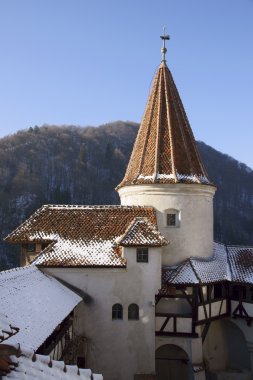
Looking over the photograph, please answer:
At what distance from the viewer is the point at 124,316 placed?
737 inches

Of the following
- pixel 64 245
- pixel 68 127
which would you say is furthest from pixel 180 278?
pixel 68 127

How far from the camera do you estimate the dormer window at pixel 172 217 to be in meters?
21.2

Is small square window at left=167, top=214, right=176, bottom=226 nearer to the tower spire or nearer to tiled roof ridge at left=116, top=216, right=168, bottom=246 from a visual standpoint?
tiled roof ridge at left=116, top=216, right=168, bottom=246

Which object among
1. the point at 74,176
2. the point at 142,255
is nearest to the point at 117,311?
the point at 142,255

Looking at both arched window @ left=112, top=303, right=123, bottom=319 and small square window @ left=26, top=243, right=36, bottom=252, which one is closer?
arched window @ left=112, top=303, right=123, bottom=319

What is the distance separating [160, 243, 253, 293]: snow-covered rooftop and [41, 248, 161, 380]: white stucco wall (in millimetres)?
1105

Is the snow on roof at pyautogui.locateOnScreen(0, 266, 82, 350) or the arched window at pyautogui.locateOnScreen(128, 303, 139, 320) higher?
the snow on roof at pyautogui.locateOnScreen(0, 266, 82, 350)

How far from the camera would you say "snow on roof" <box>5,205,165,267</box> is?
18625mm

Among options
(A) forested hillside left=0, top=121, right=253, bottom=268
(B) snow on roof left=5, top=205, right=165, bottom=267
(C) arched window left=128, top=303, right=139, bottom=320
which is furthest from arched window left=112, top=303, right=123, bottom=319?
(A) forested hillside left=0, top=121, right=253, bottom=268

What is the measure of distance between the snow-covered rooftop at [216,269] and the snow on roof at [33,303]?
15.3 ft

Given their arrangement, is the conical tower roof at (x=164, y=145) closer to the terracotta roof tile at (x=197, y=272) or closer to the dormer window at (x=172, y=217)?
the dormer window at (x=172, y=217)

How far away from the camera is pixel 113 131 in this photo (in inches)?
5517

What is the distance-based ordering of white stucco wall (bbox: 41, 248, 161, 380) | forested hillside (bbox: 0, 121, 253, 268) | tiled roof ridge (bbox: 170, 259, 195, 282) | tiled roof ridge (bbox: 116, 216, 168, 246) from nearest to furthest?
tiled roof ridge (bbox: 116, 216, 168, 246)
white stucco wall (bbox: 41, 248, 161, 380)
tiled roof ridge (bbox: 170, 259, 195, 282)
forested hillside (bbox: 0, 121, 253, 268)

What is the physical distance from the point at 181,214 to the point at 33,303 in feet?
32.6
